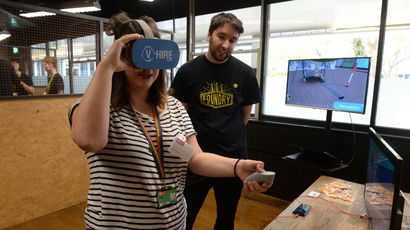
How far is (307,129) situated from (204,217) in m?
1.42

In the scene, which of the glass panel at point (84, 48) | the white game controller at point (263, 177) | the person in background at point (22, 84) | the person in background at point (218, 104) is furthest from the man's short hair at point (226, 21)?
the person in background at point (22, 84)

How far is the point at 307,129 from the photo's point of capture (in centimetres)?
285

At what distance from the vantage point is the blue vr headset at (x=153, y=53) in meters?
0.64

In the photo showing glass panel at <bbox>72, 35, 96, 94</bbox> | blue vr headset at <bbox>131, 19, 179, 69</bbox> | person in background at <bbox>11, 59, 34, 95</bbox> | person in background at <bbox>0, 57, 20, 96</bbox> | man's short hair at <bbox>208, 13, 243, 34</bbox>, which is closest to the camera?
blue vr headset at <bbox>131, 19, 179, 69</bbox>

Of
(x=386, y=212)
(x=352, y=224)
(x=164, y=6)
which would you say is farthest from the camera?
(x=164, y=6)

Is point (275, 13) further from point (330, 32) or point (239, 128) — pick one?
point (239, 128)

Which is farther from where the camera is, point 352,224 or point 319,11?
point 319,11

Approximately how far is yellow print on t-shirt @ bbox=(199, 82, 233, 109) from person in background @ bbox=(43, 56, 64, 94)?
195cm

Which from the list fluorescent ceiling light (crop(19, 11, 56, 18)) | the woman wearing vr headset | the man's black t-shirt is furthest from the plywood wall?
the woman wearing vr headset

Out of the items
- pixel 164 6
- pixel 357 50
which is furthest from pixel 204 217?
pixel 164 6

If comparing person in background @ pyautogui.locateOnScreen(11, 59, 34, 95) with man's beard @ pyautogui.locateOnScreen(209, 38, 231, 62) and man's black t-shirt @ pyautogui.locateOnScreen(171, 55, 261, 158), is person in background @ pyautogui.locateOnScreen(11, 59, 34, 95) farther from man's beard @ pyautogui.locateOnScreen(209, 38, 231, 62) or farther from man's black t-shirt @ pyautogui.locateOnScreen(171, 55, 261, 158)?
man's beard @ pyautogui.locateOnScreen(209, 38, 231, 62)

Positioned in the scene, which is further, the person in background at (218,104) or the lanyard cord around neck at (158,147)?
the person in background at (218,104)

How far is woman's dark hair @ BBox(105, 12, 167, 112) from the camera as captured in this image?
745 mm

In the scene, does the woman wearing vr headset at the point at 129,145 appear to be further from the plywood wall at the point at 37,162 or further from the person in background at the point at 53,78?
the person in background at the point at 53,78
